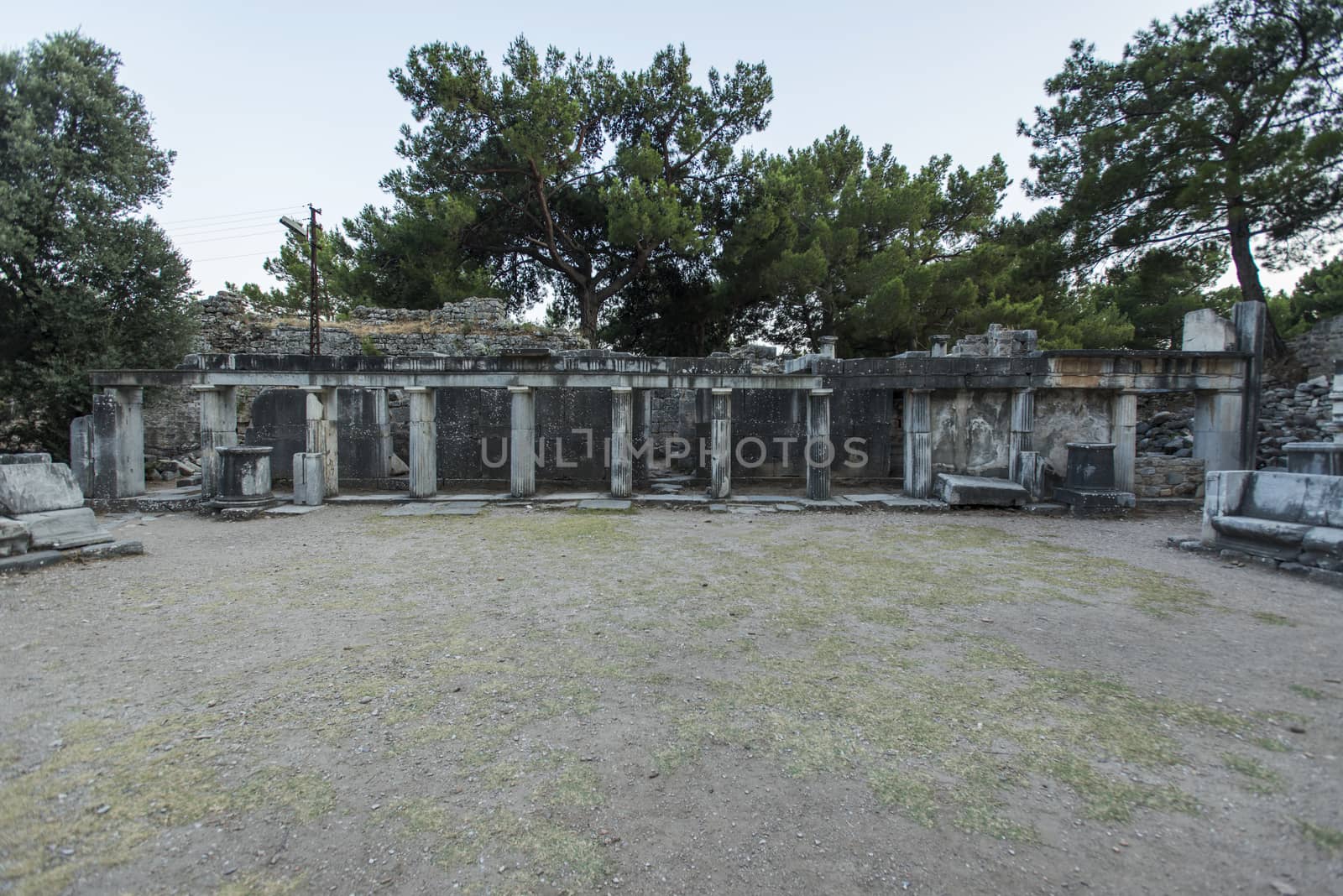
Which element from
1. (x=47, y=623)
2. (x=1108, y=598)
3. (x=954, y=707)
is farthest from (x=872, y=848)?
(x=47, y=623)

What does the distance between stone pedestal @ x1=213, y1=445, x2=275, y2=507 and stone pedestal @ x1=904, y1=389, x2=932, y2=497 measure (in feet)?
40.2

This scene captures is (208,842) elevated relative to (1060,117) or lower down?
lower down

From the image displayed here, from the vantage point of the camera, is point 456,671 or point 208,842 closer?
point 208,842

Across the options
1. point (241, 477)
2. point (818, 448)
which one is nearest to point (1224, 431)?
point (818, 448)

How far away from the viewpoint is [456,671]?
14.2ft

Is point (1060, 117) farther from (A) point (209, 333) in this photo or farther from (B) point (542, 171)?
(A) point (209, 333)

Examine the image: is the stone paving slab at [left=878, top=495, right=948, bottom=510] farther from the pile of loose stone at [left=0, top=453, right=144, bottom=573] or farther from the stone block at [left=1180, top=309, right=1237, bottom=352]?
the pile of loose stone at [left=0, top=453, right=144, bottom=573]

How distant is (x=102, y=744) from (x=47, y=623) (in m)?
3.00

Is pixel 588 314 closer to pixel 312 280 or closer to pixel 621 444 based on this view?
pixel 312 280

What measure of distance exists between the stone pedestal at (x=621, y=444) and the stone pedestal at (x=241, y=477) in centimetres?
630

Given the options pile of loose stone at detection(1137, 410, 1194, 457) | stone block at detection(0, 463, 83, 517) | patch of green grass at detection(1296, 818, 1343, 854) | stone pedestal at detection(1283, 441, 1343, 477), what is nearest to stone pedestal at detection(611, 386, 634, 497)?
stone block at detection(0, 463, 83, 517)

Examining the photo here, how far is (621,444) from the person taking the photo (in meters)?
12.7

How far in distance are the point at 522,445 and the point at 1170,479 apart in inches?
516

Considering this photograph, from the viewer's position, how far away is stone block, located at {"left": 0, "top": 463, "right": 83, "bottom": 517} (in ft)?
24.7
